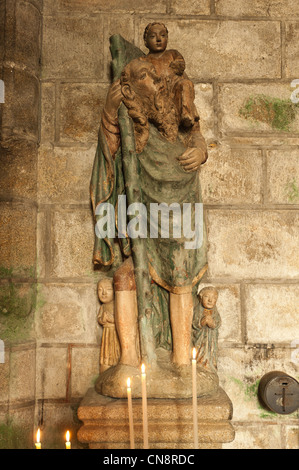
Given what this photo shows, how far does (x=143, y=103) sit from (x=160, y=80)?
13 centimetres

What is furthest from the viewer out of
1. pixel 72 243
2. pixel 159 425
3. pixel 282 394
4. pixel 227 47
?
pixel 227 47

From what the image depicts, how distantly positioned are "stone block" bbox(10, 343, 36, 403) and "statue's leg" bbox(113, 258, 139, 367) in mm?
527

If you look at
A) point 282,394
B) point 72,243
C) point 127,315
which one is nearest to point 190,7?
point 72,243

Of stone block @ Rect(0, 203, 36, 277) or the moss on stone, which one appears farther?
the moss on stone

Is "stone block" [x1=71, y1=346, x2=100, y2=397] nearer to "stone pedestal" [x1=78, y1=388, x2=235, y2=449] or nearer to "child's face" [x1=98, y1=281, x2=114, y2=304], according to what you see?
"child's face" [x1=98, y1=281, x2=114, y2=304]

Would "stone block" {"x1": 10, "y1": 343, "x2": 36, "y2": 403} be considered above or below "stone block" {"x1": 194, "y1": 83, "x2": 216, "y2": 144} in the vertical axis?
below

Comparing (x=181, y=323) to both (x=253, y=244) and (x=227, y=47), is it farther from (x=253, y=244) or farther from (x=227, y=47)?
(x=227, y=47)

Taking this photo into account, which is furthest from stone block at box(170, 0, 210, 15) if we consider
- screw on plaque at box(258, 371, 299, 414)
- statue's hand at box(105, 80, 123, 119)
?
screw on plaque at box(258, 371, 299, 414)

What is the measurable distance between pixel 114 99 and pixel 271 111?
3.00ft

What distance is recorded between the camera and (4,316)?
2.37 m

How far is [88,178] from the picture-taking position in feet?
8.50

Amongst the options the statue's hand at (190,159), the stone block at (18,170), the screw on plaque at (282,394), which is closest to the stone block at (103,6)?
the stone block at (18,170)

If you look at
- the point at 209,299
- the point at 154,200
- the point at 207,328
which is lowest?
the point at 207,328

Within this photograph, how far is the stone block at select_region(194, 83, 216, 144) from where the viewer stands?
2.62 meters
